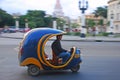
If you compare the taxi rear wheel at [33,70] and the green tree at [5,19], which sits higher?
the green tree at [5,19]

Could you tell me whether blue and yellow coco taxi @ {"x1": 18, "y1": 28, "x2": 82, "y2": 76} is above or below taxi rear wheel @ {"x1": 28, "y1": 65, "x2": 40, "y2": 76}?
above

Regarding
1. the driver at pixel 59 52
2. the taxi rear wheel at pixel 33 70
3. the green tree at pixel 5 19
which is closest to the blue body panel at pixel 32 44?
the taxi rear wheel at pixel 33 70

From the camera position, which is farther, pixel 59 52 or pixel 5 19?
pixel 5 19

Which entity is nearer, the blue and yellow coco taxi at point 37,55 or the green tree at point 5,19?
the blue and yellow coco taxi at point 37,55

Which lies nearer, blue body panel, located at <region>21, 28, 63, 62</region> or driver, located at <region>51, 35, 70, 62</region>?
blue body panel, located at <region>21, 28, 63, 62</region>

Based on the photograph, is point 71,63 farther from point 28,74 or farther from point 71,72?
point 28,74

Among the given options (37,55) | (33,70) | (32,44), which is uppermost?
(32,44)

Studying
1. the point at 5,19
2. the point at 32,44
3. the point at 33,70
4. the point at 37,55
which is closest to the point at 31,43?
the point at 32,44

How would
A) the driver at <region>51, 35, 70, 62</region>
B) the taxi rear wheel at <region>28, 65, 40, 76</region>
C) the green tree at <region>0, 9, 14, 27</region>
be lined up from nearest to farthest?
the taxi rear wheel at <region>28, 65, 40, 76</region>, the driver at <region>51, 35, 70, 62</region>, the green tree at <region>0, 9, 14, 27</region>

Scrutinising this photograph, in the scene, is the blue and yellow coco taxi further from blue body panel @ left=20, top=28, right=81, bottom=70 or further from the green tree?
the green tree

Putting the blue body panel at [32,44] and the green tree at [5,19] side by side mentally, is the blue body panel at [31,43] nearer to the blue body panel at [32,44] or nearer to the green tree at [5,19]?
the blue body panel at [32,44]

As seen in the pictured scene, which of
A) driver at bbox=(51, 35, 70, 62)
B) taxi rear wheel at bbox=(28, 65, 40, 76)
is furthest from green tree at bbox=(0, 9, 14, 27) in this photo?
taxi rear wheel at bbox=(28, 65, 40, 76)

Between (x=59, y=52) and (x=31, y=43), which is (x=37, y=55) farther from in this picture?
(x=59, y=52)

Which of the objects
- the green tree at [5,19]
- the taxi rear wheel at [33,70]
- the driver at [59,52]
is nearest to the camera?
the taxi rear wheel at [33,70]
